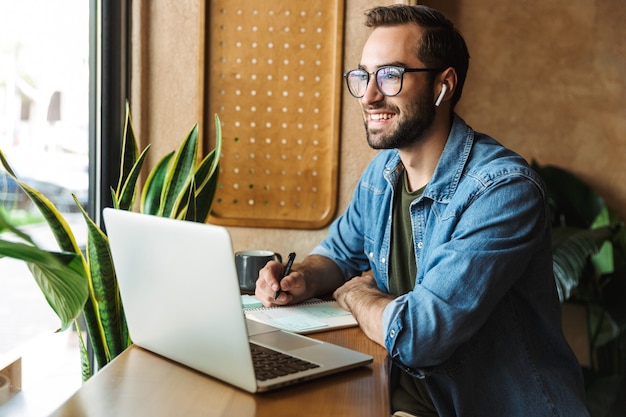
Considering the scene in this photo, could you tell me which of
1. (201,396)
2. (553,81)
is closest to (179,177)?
(201,396)

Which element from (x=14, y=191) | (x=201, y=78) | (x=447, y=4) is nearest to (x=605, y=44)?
(x=447, y=4)

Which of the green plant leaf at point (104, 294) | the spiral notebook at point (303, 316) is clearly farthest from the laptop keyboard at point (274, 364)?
the green plant leaf at point (104, 294)

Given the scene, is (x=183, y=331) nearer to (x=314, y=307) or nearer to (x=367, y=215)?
(x=314, y=307)

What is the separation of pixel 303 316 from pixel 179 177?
51 centimetres

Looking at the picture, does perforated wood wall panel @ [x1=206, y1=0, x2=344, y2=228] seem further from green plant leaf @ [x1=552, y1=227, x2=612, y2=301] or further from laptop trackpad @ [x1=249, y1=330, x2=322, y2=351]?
laptop trackpad @ [x1=249, y1=330, x2=322, y2=351]

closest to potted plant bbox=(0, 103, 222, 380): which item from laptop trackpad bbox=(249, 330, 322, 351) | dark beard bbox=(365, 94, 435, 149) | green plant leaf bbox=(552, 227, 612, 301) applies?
laptop trackpad bbox=(249, 330, 322, 351)

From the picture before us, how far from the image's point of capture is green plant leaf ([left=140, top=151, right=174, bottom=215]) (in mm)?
1802

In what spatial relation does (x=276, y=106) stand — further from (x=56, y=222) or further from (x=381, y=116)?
(x=56, y=222)

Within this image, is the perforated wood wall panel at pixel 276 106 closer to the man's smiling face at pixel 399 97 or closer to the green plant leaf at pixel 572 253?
the man's smiling face at pixel 399 97

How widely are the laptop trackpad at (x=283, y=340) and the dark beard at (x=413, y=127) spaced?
580mm

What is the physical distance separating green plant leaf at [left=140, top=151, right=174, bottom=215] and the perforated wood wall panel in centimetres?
59

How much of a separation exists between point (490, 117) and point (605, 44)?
22.3 inches

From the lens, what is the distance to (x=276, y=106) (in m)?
2.39

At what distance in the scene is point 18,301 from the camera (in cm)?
180
